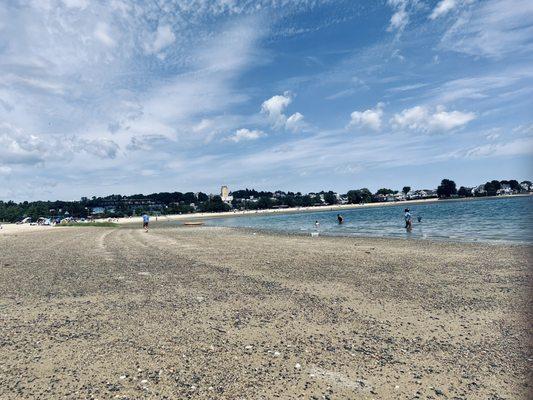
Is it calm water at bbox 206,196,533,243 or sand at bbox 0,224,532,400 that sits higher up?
sand at bbox 0,224,532,400

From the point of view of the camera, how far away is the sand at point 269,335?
5086 mm

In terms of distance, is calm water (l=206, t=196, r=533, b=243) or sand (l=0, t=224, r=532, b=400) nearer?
sand (l=0, t=224, r=532, b=400)

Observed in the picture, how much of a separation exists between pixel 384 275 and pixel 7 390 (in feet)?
36.0

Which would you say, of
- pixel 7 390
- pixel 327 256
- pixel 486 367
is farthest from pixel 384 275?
pixel 7 390

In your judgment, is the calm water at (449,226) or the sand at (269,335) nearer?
the sand at (269,335)

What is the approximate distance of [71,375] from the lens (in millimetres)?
5406

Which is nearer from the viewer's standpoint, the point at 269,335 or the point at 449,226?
the point at 269,335

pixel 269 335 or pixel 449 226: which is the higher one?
pixel 269 335

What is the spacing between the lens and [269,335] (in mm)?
6980

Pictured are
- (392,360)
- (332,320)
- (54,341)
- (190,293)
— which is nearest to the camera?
(392,360)

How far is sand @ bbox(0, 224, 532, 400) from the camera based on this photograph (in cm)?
509

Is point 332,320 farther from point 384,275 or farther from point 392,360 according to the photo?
point 384,275

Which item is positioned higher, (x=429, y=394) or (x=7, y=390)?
(x=7, y=390)

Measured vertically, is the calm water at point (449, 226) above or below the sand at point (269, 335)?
below
